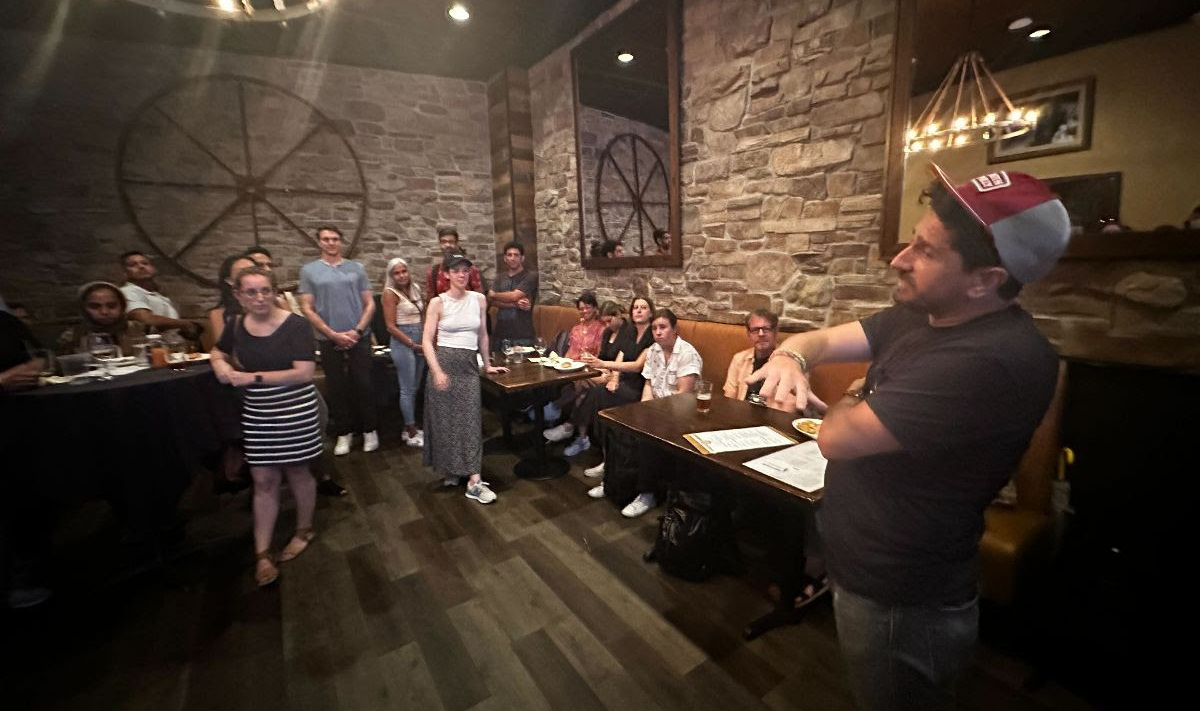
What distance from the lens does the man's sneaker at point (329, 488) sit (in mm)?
3400

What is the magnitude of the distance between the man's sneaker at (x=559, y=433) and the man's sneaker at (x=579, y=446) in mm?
224

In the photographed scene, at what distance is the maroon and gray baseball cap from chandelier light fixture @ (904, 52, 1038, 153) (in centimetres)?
210

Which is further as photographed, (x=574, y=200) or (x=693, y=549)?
(x=574, y=200)

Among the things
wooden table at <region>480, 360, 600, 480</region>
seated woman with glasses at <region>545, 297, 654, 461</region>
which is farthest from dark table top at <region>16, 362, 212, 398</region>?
seated woman with glasses at <region>545, 297, 654, 461</region>

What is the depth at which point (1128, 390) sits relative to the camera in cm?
169

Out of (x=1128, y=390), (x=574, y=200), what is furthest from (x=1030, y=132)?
(x=574, y=200)

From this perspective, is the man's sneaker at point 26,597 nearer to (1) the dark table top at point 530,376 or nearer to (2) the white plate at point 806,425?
(1) the dark table top at point 530,376

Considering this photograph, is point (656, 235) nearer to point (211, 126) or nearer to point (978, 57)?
point (978, 57)

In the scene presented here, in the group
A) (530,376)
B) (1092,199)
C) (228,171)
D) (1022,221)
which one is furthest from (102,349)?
(1092,199)

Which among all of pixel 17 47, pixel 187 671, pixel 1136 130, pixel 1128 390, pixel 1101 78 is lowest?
pixel 187 671

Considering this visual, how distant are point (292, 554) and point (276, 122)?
4.92 meters

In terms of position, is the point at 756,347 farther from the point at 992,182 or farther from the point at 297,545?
the point at 297,545

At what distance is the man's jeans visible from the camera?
1.03 meters

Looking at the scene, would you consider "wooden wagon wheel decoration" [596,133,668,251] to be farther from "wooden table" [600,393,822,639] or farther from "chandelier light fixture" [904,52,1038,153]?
"wooden table" [600,393,822,639]
